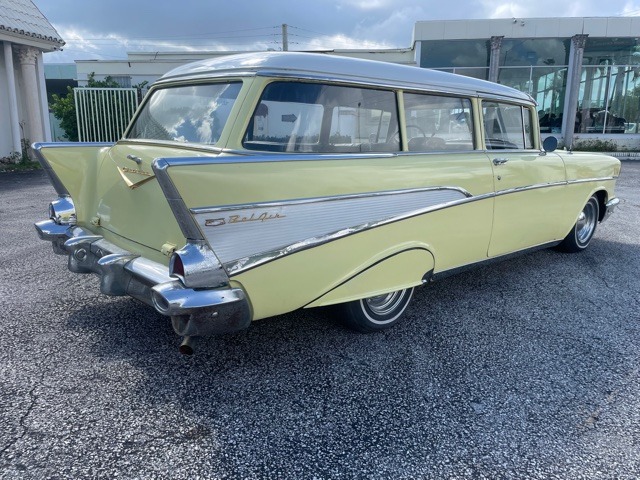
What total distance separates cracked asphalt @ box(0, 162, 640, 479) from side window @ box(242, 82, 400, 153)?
1187 mm

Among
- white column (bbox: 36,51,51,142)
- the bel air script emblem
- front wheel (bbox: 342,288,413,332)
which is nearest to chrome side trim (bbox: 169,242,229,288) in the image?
the bel air script emblem

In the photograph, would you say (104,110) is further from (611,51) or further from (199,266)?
(611,51)

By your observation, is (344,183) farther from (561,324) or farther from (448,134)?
(561,324)

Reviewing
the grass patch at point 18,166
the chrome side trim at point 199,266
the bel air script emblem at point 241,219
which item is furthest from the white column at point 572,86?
the chrome side trim at point 199,266

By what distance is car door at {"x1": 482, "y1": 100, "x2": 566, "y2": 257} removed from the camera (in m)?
4.19

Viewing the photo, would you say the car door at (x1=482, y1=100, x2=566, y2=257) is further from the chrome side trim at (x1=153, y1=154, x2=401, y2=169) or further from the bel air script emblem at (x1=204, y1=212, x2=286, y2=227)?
the bel air script emblem at (x1=204, y1=212, x2=286, y2=227)

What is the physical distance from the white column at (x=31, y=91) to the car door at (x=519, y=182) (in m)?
13.7

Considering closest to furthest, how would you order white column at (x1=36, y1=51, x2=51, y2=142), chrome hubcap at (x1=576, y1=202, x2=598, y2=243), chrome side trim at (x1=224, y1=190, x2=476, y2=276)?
chrome side trim at (x1=224, y1=190, x2=476, y2=276) → chrome hubcap at (x1=576, y1=202, x2=598, y2=243) → white column at (x1=36, y1=51, x2=51, y2=142)

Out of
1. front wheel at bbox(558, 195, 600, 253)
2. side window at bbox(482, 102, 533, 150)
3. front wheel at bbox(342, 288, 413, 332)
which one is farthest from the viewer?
front wheel at bbox(558, 195, 600, 253)

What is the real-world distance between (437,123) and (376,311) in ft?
4.95

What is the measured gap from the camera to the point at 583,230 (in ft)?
19.0

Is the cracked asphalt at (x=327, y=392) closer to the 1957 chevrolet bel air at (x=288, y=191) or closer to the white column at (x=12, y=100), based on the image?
the 1957 chevrolet bel air at (x=288, y=191)

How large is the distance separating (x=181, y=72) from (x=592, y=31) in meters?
20.4

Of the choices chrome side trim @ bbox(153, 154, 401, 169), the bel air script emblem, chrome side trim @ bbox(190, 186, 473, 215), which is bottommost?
the bel air script emblem
